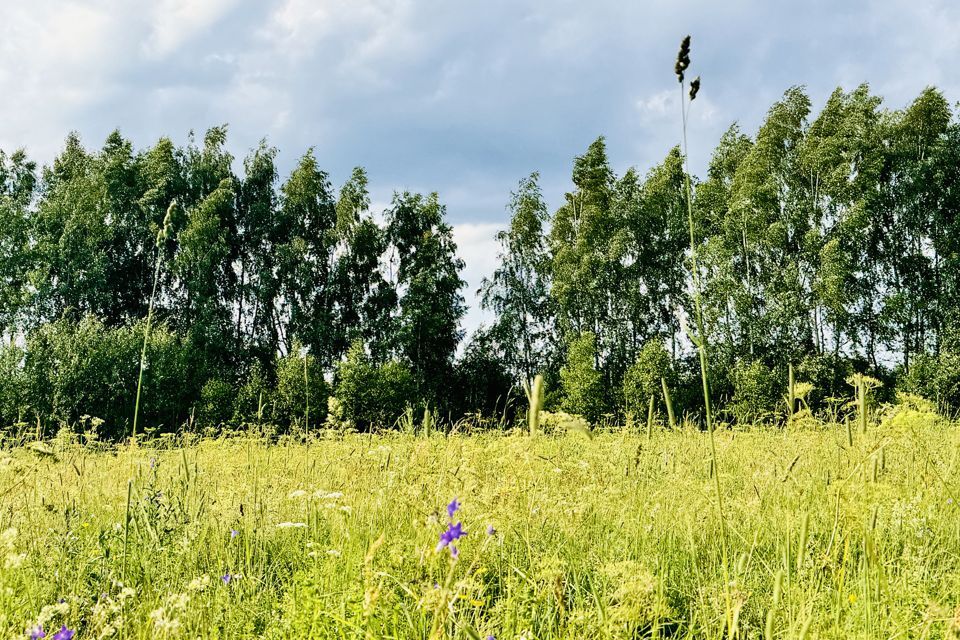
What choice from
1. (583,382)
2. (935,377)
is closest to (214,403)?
(583,382)

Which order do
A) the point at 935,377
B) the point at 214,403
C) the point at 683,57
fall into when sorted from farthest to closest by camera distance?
the point at 214,403 < the point at 935,377 < the point at 683,57

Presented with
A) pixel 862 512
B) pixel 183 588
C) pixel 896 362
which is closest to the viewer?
pixel 862 512

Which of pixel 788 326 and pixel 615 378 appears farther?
pixel 615 378

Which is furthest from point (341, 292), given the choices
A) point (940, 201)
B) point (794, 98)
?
point (940, 201)

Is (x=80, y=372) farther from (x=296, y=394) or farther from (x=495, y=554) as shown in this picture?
(x=495, y=554)

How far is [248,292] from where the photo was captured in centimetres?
2898

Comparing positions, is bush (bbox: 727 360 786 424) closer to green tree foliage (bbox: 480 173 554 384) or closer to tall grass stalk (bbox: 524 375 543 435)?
green tree foliage (bbox: 480 173 554 384)

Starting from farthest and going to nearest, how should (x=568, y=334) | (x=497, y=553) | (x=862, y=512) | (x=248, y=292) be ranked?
(x=248, y=292) → (x=568, y=334) → (x=497, y=553) → (x=862, y=512)

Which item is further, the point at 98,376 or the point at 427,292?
the point at 427,292

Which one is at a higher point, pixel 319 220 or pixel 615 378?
pixel 319 220

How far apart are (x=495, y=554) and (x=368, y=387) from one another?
2081cm

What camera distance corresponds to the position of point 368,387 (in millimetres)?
22984

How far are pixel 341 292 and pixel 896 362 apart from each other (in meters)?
23.7

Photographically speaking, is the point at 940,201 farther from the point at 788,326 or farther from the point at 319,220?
the point at 319,220
